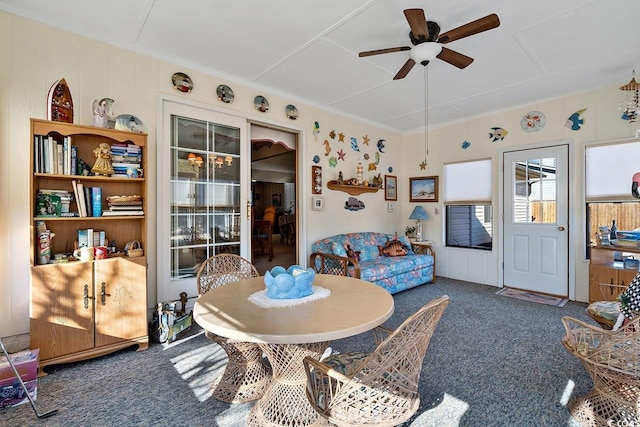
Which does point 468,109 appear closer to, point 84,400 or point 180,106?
point 180,106

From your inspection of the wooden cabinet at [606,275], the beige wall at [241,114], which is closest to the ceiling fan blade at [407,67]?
the beige wall at [241,114]

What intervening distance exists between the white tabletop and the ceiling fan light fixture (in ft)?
6.45

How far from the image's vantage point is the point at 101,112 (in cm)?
246

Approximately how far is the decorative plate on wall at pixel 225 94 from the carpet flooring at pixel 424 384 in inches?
101

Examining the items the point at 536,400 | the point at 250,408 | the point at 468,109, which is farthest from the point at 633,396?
the point at 468,109

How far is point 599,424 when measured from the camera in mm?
1585

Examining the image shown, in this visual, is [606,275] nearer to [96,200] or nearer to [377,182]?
[377,182]

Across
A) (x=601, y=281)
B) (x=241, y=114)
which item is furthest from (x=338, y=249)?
(x=601, y=281)

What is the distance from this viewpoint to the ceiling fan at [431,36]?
1983 mm

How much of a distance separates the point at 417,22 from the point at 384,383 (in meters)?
2.26

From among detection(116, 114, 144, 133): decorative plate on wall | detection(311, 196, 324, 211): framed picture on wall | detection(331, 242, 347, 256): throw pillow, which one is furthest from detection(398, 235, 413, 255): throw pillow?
detection(116, 114, 144, 133): decorative plate on wall

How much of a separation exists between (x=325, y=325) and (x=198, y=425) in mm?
1044

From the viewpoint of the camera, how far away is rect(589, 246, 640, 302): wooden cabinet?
3.17 m

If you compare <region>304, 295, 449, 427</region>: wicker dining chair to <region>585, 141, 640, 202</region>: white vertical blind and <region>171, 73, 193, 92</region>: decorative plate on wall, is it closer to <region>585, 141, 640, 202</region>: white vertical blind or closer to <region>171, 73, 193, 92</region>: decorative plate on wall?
<region>171, 73, 193, 92</region>: decorative plate on wall
